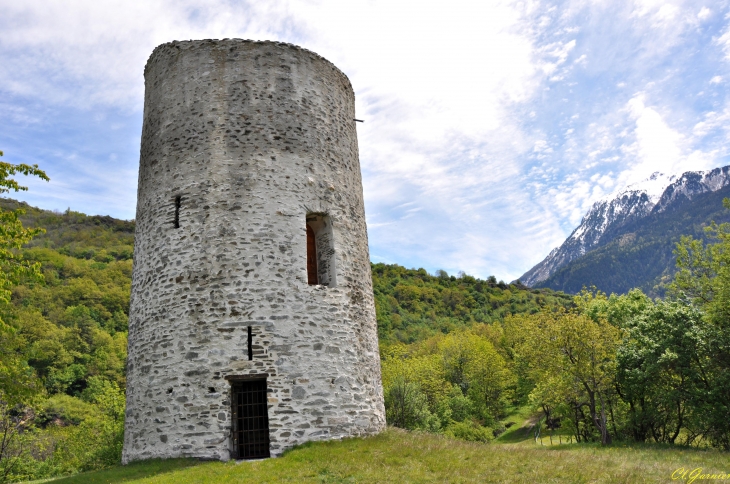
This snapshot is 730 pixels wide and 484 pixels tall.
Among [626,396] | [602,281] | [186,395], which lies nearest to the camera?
[186,395]

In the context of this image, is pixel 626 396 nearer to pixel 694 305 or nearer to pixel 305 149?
pixel 694 305

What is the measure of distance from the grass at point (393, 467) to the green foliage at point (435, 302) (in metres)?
48.7

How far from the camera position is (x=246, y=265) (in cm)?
1160

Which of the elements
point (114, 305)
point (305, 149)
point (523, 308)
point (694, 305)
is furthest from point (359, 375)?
point (523, 308)

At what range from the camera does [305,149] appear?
1304cm

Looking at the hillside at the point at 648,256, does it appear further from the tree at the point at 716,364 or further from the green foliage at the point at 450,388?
the tree at the point at 716,364

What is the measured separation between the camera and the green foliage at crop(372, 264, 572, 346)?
68.1m

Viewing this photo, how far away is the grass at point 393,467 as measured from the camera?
8.96 m

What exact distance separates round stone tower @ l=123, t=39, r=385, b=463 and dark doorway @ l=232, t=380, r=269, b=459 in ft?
0.10

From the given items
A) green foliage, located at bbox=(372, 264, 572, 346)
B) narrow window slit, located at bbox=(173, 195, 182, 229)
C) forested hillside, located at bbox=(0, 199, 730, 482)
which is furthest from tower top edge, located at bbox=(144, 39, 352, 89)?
green foliage, located at bbox=(372, 264, 572, 346)

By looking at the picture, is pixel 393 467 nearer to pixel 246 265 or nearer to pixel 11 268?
pixel 246 265

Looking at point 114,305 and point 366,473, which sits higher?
point 114,305

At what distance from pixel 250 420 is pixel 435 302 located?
2829 inches

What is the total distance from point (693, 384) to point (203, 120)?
1778 cm
